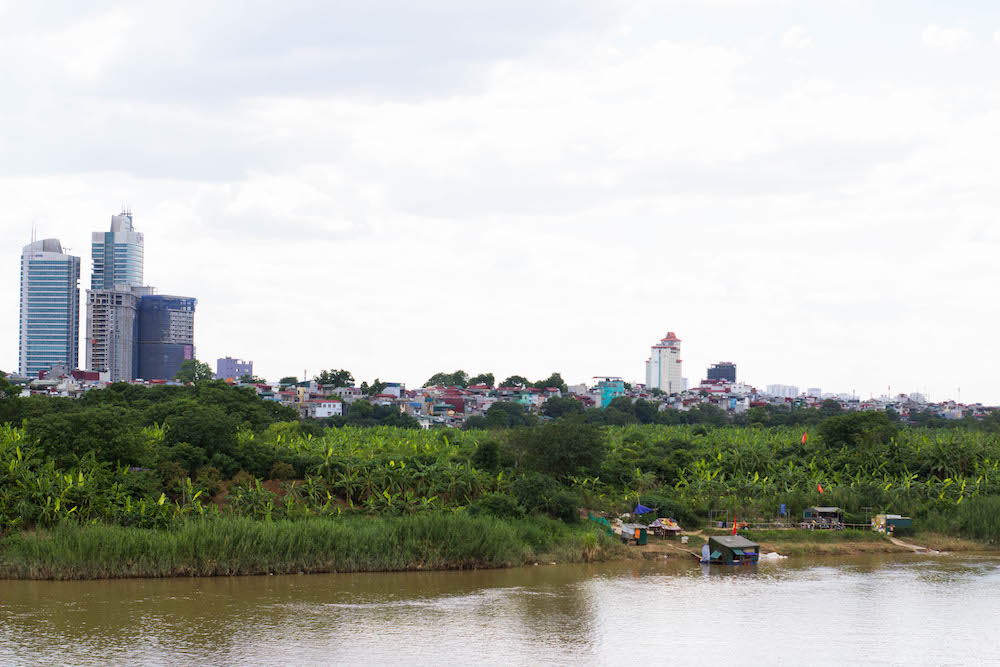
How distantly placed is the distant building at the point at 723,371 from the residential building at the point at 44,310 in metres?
118

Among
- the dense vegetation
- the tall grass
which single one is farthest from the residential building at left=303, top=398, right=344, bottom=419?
the tall grass

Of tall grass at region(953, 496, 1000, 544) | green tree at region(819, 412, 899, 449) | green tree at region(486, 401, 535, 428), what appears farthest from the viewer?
green tree at region(486, 401, 535, 428)

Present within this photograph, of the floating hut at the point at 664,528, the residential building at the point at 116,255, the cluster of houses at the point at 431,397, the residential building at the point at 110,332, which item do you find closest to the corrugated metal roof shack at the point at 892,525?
the floating hut at the point at 664,528

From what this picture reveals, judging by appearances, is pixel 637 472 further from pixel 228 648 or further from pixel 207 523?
pixel 228 648

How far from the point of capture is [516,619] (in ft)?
62.2

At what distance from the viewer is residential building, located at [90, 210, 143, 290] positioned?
17200 cm

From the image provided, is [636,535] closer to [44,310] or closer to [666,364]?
[666,364]

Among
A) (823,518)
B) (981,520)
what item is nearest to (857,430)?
(981,520)

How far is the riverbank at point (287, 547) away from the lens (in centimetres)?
2181

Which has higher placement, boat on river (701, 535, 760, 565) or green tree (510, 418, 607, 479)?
green tree (510, 418, 607, 479)

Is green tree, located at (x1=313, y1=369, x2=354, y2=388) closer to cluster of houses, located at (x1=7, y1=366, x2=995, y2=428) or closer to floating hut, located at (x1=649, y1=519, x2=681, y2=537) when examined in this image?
cluster of houses, located at (x1=7, y1=366, x2=995, y2=428)

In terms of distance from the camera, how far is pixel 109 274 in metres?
172

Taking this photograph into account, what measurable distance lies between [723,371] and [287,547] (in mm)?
178209

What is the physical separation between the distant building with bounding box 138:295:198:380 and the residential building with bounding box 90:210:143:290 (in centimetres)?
2053
